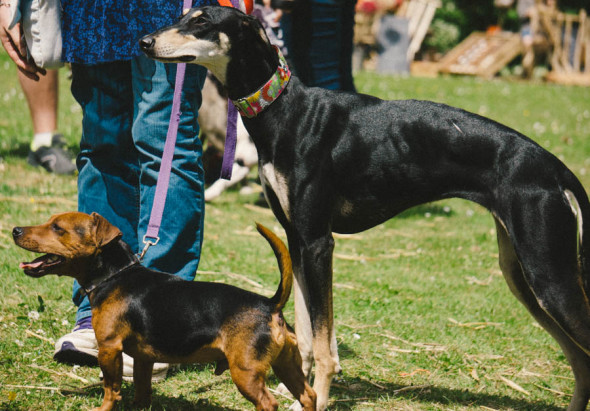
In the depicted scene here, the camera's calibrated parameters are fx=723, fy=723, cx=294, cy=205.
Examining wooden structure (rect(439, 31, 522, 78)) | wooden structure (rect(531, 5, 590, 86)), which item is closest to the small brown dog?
wooden structure (rect(439, 31, 522, 78))

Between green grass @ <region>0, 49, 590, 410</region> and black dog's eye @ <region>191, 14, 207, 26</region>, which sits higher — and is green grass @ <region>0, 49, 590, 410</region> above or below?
below

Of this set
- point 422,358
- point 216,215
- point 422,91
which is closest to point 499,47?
point 422,91

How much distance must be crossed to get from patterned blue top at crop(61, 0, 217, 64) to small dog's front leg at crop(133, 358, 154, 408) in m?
1.49

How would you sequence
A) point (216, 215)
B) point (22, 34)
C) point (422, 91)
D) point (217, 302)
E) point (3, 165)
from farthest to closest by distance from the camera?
point (422, 91), point (3, 165), point (216, 215), point (22, 34), point (217, 302)

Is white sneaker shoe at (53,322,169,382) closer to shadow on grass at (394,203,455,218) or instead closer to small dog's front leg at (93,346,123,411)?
small dog's front leg at (93,346,123,411)

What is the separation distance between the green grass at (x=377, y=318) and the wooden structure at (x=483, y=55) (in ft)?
46.1

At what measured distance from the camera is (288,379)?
9.84 ft

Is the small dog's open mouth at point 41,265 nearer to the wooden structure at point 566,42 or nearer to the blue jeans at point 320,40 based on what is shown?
the blue jeans at point 320,40

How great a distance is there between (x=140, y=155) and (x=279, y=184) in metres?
0.86

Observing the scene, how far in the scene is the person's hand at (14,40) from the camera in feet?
11.8

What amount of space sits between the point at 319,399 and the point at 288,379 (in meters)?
0.35

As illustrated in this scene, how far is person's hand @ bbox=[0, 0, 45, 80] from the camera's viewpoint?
3.59m

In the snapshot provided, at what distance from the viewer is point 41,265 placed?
118 inches

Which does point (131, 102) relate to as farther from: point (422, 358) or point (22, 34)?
point (422, 358)
